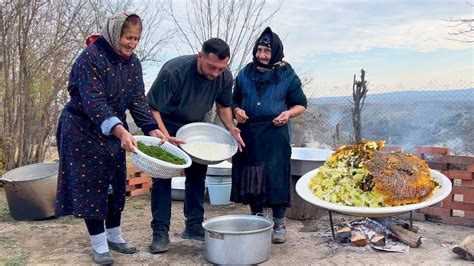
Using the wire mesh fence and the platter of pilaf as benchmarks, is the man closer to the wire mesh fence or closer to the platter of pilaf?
the platter of pilaf

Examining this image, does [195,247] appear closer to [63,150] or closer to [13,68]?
[63,150]

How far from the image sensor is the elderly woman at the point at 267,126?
4.00 m

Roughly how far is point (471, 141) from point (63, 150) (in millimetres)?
6444

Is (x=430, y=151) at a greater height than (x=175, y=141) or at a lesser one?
lesser

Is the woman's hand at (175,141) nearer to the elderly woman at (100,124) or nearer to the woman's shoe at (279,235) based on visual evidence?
the elderly woman at (100,124)

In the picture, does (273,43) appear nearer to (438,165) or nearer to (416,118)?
(438,165)

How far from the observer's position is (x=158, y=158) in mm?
3266

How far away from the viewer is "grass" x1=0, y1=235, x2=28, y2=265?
3640mm

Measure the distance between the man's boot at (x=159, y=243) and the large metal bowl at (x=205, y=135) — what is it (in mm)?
676

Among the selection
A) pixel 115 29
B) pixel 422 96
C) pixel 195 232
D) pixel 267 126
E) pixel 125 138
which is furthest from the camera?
pixel 422 96

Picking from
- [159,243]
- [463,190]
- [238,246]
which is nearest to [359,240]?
[238,246]

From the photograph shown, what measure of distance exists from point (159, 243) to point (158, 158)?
926 mm

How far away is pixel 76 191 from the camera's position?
11.0ft

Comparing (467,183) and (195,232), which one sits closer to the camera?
(195,232)
